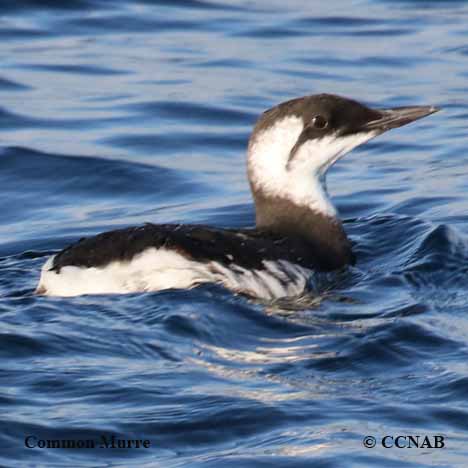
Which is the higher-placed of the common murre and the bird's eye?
the bird's eye

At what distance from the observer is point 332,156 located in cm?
740

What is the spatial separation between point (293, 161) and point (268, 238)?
49 cm

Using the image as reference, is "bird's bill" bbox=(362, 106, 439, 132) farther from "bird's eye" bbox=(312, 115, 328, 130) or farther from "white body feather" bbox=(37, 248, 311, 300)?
"white body feather" bbox=(37, 248, 311, 300)

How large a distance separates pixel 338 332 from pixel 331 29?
8.09m

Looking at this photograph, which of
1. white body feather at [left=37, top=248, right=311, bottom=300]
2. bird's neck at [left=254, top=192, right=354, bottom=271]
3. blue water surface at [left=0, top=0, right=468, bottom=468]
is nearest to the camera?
blue water surface at [left=0, top=0, right=468, bottom=468]

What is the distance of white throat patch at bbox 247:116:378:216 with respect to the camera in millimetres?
7223

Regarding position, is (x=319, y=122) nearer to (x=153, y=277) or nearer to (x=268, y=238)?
(x=268, y=238)

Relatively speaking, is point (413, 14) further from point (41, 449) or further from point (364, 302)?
point (41, 449)

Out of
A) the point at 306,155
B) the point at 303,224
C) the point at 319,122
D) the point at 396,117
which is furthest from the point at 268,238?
the point at 396,117

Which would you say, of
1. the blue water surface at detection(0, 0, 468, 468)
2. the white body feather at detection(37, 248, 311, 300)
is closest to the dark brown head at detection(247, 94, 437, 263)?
the blue water surface at detection(0, 0, 468, 468)

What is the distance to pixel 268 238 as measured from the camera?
23.0 ft

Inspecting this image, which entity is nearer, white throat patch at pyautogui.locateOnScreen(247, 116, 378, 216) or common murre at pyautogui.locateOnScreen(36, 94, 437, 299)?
common murre at pyautogui.locateOnScreen(36, 94, 437, 299)

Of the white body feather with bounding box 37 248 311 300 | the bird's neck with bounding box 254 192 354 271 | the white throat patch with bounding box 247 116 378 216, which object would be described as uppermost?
the white throat patch with bounding box 247 116 378 216

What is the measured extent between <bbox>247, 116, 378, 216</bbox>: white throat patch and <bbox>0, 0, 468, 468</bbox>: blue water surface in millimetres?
503
